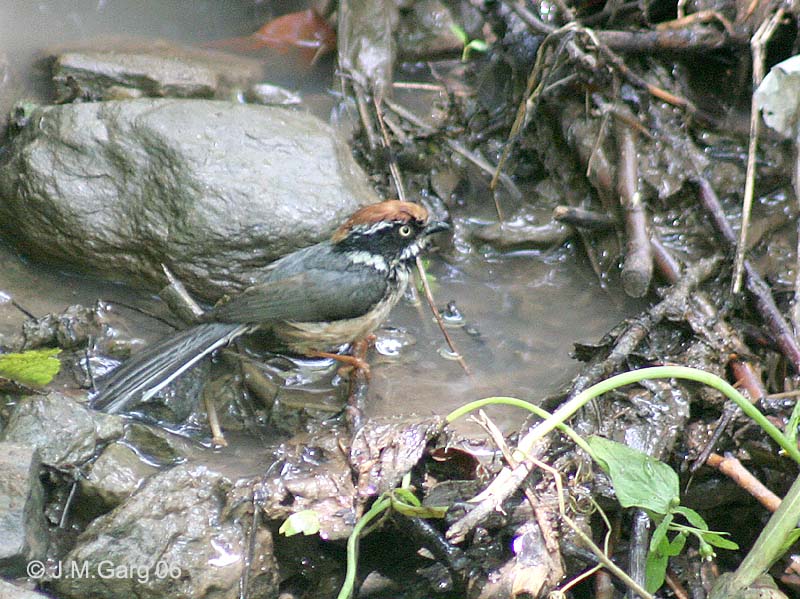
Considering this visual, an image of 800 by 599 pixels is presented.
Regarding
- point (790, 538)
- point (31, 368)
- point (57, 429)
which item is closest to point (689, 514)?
point (790, 538)

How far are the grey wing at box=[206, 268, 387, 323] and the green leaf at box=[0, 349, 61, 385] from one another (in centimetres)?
92

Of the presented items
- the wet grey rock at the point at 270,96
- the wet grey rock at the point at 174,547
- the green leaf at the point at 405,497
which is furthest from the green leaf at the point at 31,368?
the wet grey rock at the point at 270,96

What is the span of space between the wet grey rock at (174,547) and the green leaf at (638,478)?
1494 mm

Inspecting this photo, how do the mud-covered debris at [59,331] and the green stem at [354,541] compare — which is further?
the mud-covered debris at [59,331]

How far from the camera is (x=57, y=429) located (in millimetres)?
3898

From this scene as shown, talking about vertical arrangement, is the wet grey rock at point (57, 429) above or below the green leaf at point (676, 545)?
above

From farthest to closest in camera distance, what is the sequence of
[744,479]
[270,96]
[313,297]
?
[270,96] < [313,297] < [744,479]

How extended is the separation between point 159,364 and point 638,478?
8.48 feet

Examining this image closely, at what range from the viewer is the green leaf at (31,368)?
4137 mm

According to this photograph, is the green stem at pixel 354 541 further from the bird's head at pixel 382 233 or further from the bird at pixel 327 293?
the bird's head at pixel 382 233

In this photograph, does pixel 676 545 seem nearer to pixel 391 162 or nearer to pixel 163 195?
pixel 163 195

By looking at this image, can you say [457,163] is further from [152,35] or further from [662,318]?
[152,35]

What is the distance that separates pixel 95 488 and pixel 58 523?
0.21m

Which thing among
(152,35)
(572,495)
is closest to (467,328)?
(572,495)
